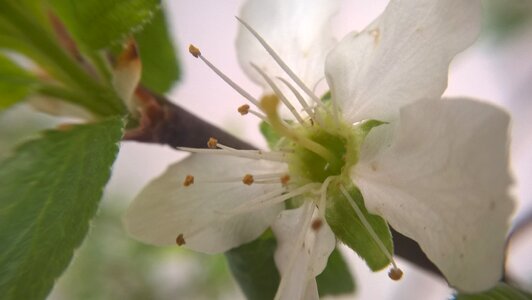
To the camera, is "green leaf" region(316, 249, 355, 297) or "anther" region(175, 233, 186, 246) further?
"green leaf" region(316, 249, 355, 297)

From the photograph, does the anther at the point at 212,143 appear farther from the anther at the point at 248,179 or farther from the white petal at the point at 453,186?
the white petal at the point at 453,186

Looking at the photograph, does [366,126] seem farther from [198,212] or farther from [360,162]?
[198,212]

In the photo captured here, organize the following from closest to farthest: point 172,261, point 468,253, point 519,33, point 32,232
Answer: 1. point 468,253
2. point 32,232
3. point 519,33
4. point 172,261

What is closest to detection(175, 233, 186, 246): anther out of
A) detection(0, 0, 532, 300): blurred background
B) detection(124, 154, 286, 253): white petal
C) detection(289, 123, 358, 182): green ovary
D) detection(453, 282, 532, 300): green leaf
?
detection(124, 154, 286, 253): white petal

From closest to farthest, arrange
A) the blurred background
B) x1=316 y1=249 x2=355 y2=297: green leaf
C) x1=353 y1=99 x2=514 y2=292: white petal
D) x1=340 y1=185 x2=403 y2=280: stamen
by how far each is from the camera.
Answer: x1=353 y1=99 x2=514 y2=292: white petal → x1=340 y1=185 x2=403 y2=280: stamen → x1=316 y1=249 x2=355 y2=297: green leaf → the blurred background

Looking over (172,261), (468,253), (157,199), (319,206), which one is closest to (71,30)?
(157,199)

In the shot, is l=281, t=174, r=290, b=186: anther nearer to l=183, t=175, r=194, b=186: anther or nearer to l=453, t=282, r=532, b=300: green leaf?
l=183, t=175, r=194, b=186: anther

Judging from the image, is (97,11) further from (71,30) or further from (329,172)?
(329,172)
